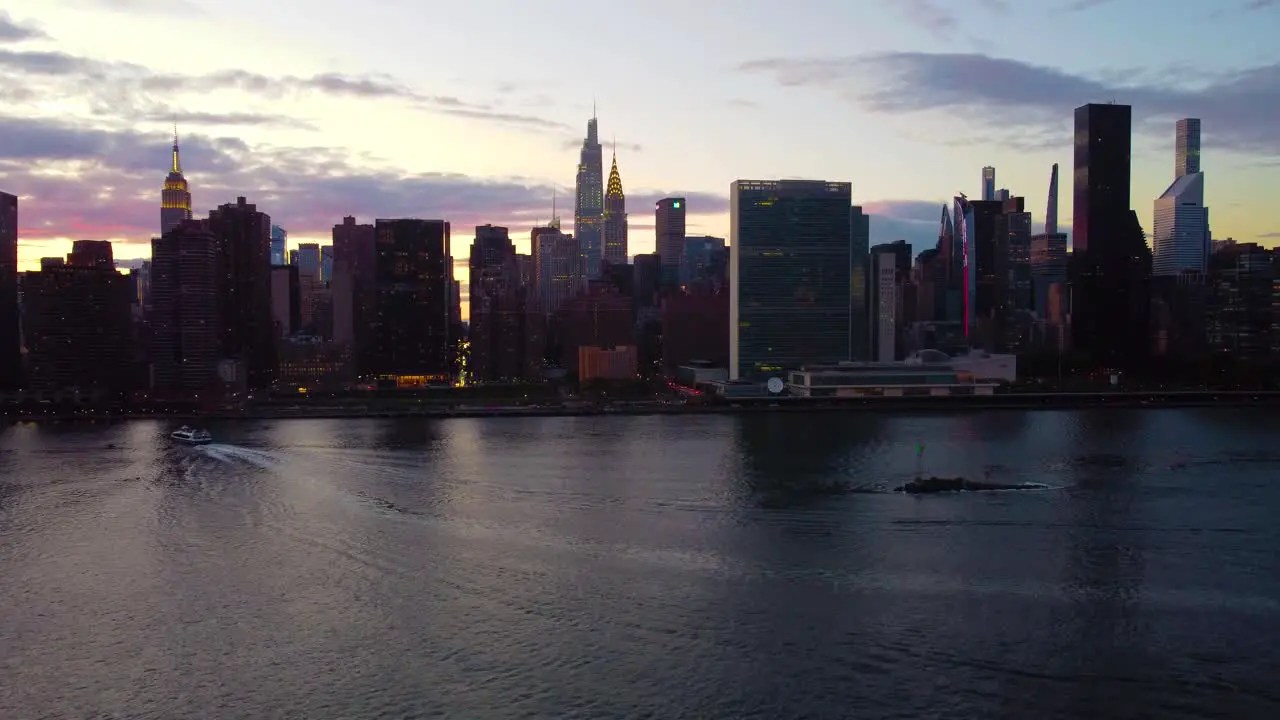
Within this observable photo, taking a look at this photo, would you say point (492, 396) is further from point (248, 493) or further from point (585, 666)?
point (585, 666)

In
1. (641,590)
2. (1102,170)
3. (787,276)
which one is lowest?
(641,590)

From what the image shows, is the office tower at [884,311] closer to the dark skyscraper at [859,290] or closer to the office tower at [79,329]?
the dark skyscraper at [859,290]

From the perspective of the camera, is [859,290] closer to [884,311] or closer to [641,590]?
[884,311]

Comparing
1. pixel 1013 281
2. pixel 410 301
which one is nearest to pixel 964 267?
pixel 1013 281

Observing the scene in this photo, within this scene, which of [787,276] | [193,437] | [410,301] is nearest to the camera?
[193,437]

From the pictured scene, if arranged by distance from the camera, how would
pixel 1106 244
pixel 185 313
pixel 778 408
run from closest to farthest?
1. pixel 778 408
2. pixel 185 313
3. pixel 1106 244

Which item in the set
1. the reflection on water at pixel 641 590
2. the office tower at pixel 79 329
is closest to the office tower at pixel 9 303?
the office tower at pixel 79 329

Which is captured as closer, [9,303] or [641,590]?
[641,590]

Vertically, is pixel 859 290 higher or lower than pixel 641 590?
higher
